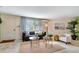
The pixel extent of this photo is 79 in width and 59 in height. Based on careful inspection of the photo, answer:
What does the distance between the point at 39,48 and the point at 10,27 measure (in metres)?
0.71

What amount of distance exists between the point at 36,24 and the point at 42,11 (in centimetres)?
28

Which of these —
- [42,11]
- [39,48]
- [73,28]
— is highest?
[42,11]

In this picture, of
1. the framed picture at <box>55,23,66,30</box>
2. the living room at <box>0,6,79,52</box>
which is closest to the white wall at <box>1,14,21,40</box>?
the living room at <box>0,6,79,52</box>

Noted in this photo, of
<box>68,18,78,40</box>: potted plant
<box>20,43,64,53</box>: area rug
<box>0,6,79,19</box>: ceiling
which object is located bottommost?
<box>20,43,64,53</box>: area rug

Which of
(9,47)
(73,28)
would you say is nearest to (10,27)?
(9,47)

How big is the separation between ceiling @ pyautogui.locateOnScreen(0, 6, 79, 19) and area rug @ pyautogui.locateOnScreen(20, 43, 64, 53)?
59cm

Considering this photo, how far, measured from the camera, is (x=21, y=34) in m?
1.95

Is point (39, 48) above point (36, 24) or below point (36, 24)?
below

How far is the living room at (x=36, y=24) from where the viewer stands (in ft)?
6.26

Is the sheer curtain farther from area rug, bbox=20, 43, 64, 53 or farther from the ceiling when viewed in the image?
area rug, bbox=20, 43, 64, 53

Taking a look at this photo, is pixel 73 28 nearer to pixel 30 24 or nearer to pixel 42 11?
pixel 42 11

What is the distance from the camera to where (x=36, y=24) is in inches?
78.5

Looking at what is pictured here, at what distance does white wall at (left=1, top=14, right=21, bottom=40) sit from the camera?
1901 millimetres
